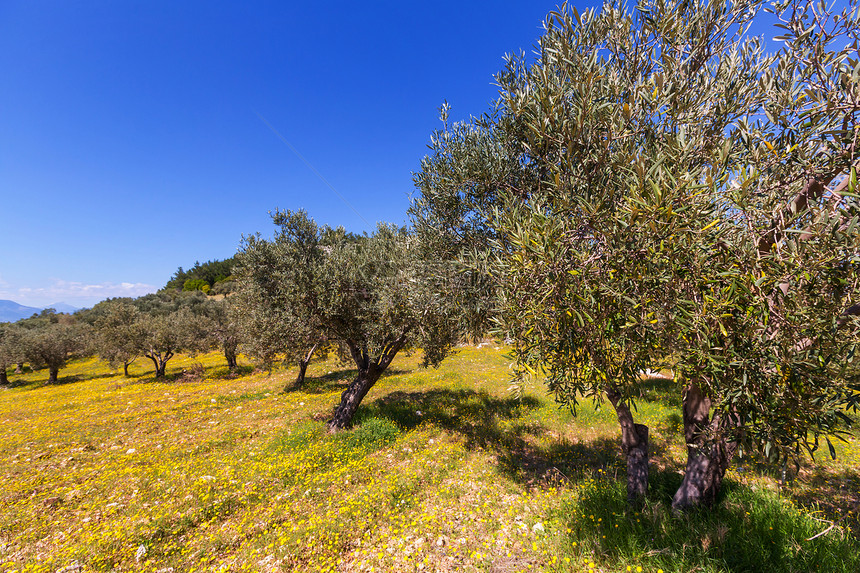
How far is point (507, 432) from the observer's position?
553 inches

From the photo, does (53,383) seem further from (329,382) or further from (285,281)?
(285,281)

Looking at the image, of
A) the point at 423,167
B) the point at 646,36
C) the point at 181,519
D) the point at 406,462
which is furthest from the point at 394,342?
the point at 646,36

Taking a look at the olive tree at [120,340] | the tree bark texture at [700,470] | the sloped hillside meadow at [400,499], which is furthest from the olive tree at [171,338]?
the tree bark texture at [700,470]

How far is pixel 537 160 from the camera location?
26.5 ft

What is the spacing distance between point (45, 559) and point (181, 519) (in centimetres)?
254

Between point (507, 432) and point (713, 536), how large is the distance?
850cm

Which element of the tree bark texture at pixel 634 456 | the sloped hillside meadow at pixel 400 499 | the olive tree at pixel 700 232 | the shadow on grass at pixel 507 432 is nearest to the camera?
the olive tree at pixel 700 232

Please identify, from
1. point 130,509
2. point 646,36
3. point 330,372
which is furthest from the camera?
point 330,372

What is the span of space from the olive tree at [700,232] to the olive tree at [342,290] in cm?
597

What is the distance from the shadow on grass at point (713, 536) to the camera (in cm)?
545

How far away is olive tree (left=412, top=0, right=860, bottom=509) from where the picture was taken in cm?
410

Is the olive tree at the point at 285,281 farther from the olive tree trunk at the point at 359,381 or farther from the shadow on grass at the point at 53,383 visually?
the shadow on grass at the point at 53,383

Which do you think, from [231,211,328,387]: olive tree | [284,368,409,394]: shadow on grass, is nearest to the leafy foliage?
[284,368,409,394]: shadow on grass

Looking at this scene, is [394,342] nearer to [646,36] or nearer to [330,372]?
[646,36]
